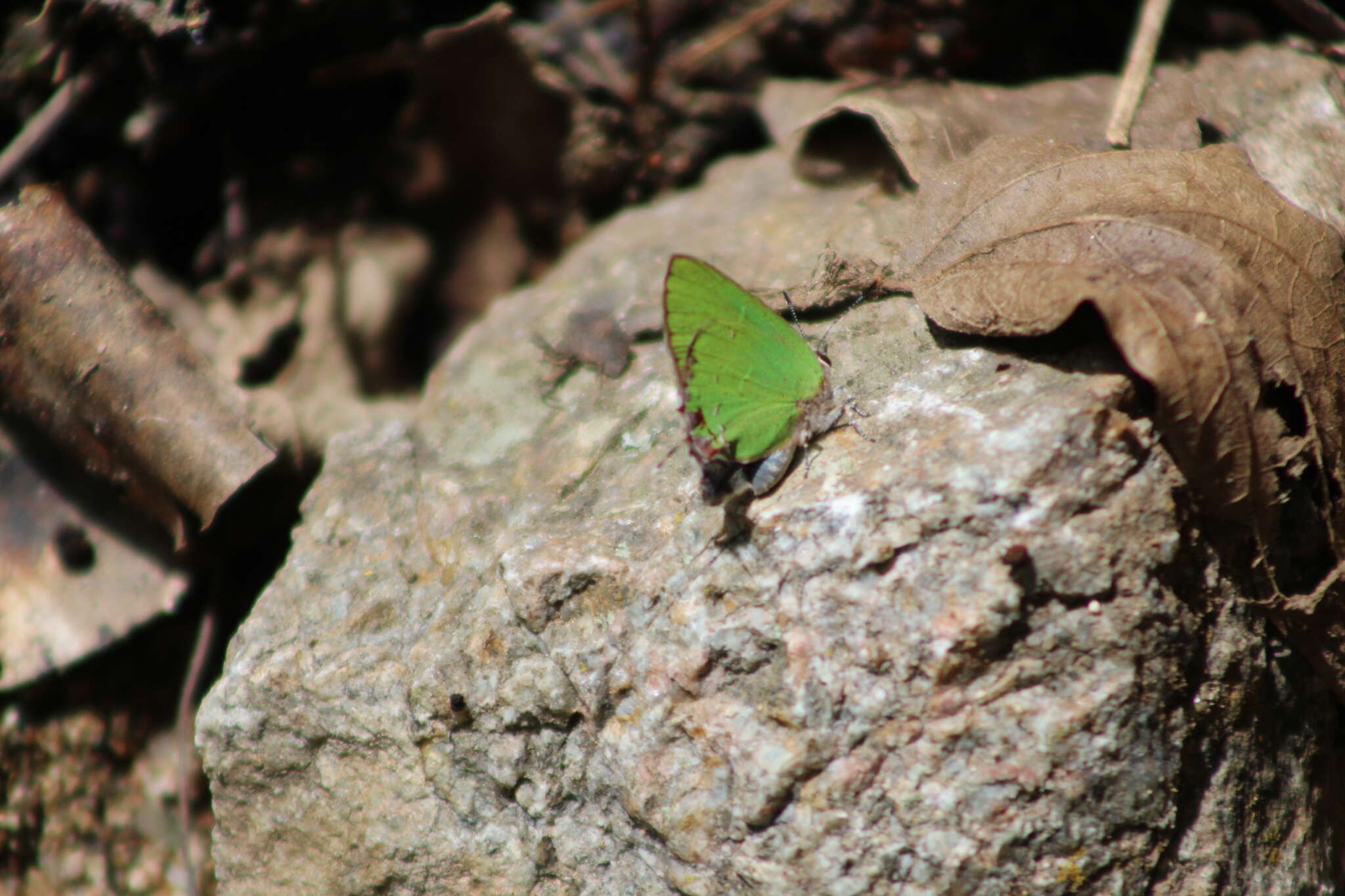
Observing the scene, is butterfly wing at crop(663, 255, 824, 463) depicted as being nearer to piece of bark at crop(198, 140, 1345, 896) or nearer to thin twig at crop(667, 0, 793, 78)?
piece of bark at crop(198, 140, 1345, 896)

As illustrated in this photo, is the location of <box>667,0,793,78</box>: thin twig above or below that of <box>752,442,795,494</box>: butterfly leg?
below

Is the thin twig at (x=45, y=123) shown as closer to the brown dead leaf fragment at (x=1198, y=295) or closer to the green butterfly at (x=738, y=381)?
the green butterfly at (x=738, y=381)

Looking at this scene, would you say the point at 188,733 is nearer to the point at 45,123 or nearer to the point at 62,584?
the point at 62,584

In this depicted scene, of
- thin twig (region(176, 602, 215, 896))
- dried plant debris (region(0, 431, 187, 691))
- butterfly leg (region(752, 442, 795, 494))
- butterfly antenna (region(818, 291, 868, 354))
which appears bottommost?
thin twig (region(176, 602, 215, 896))

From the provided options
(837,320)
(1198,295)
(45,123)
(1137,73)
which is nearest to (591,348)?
(837,320)

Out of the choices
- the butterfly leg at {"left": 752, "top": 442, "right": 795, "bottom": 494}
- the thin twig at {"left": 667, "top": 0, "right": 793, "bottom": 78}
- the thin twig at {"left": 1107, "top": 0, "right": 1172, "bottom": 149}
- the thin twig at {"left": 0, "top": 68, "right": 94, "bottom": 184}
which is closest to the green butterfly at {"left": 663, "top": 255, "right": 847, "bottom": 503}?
the butterfly leg at {"left": 752, "top": 442, "right": 795, "bottom": 494}

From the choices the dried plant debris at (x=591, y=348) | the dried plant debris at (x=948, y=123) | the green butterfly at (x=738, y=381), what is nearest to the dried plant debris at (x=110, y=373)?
the dried plant debris at (x=591, y=348)

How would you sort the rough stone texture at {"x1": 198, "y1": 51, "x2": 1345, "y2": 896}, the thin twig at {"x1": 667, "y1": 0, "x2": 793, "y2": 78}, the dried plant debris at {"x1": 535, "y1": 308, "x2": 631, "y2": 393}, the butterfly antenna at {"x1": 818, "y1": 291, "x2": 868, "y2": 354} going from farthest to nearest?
the thin twig at {"x1": 667, "y1": 0, "x2": 793, "y2": 78}
the dried plant debris at {"x1": 535, "y1": 308, "x2": 631, "y2": 393}
the butterfly antenna at {"x1": 818, "y1": 291, "x2": 868, "y2": 354}
the rough stone texture at {"x1": 198, "y1": 51, "x2": 1345, "y2": 896}
